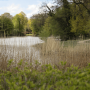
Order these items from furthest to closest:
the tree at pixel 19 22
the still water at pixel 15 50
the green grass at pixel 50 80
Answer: the tree at pixel 19 22, the still water at pixel 15 50, the green grass at pixel 50 80

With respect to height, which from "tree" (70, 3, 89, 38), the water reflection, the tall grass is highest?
"tree" (70, 3, 89, 38)

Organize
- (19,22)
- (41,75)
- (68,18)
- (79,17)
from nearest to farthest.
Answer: (41,75) → (79,17) → (68,18) → (19,22)

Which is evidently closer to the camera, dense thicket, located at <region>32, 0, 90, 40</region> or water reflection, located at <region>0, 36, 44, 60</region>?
water reflection, located at <region>0, 36, 44, 60</region>

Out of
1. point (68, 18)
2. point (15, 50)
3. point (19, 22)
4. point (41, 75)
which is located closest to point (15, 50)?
point (15, 50)

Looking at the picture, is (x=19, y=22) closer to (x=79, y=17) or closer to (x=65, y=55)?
(x=79, y=17)

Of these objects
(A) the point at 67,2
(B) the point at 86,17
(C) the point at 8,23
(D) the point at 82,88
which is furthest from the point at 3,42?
(C) the point at 8,23

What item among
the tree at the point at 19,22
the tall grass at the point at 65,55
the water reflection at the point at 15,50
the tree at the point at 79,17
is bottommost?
the tall grass at the point at 65,55

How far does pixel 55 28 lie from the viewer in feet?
63.3

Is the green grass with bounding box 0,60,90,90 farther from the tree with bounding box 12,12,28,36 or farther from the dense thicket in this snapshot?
the tree with bounding box 12,12,28,36

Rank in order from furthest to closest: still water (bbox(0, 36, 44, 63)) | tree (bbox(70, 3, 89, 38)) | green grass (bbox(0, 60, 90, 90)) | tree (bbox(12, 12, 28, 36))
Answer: tree (bbox(12, 12, 28, 36))
tree (bbox(70, 3, 89, 38))
still water (bbox(0, 36, 44, 63))
green grass (bbox(0, 60, 90, 90))

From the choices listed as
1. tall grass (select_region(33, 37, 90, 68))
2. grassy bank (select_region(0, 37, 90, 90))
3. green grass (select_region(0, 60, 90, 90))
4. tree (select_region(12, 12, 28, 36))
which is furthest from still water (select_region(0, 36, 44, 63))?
tree (select_region(12, 12, 28, 36))

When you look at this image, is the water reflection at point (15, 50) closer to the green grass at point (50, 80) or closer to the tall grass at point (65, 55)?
the tall grass at point (65, 55)

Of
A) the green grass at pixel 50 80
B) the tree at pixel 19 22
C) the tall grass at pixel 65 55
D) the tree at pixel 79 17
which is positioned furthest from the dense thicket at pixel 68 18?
the tree at pixel 19 22

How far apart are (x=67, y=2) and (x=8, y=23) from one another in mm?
19913
